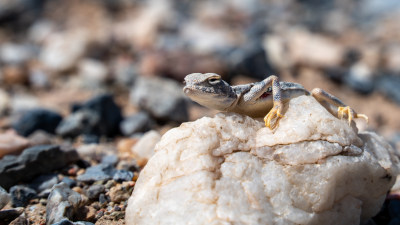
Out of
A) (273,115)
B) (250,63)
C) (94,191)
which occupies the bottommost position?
(250,63)

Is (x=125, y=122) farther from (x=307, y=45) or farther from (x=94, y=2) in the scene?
(x=94, y=2)

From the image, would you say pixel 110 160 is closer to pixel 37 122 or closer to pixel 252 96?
pixel 252 96

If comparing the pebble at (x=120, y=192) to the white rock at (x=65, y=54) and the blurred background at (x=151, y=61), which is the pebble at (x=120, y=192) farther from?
the white rock at (x=65, y=54)

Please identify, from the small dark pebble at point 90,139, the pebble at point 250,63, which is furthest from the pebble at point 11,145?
the pebble at point 250,63

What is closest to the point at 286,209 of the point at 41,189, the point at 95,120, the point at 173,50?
the point at 41,189

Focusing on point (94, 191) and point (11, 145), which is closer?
point (94, 191)

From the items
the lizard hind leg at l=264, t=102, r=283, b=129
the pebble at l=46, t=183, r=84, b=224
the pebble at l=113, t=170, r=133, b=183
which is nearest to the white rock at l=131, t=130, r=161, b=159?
the pebble at l=113, t=170, r=133, b=183

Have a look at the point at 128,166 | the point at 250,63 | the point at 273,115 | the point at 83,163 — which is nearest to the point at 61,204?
the point at 128,166
